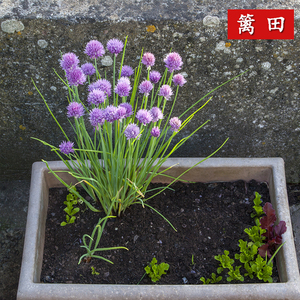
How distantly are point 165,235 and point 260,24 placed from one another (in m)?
0.87

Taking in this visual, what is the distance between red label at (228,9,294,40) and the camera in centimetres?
129

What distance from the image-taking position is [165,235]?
51.3 inches

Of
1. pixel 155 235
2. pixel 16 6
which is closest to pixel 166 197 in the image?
pixel 155 235

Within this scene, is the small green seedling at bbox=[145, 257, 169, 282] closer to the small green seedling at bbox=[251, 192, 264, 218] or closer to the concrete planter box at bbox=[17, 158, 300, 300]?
the concrete planter box at bbox=[17, 158, 300, 300]

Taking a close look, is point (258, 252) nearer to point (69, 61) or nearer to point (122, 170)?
point (122, 170)

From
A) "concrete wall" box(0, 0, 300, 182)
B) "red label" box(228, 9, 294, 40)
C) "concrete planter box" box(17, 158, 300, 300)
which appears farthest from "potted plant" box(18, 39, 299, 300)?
"red label" box(228, 9, 294, 40)

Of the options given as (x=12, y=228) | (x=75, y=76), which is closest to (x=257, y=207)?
(x=75, y=76)

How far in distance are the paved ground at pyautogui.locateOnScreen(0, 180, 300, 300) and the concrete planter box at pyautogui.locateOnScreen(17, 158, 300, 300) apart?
41 cm

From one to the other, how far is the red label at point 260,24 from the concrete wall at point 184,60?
0.9 inches

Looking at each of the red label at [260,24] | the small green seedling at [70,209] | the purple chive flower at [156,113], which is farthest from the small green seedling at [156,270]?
the red label at [260,24]

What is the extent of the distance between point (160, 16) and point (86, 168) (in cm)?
63

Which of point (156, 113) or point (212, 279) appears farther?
point (212, 279)

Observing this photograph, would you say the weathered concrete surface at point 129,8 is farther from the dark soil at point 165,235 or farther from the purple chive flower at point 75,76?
the dark soil at point 165,235

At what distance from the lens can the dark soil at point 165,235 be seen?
1.21m
